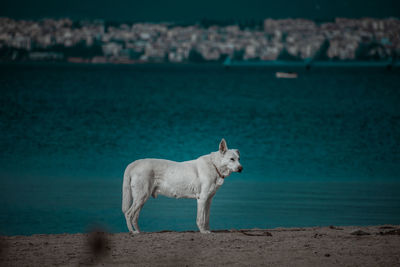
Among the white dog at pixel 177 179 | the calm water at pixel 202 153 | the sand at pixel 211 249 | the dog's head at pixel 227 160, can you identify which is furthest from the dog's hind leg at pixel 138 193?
the calm water at pixel 202 153

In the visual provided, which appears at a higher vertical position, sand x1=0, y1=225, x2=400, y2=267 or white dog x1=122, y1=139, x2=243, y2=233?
white dog x1=122, y1=139, x2=243, y2=233

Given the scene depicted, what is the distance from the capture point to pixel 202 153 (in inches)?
1101

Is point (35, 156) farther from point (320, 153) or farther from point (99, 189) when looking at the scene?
point (320, 153)

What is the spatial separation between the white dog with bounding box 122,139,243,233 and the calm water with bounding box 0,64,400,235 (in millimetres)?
2431

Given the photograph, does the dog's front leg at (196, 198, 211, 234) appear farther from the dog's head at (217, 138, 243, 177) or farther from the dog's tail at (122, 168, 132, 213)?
the dog's tail at (122, 168, 132, 213)

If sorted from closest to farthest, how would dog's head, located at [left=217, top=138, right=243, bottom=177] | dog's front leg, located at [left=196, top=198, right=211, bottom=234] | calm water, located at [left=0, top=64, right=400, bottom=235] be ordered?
1. dog's head, located at [left=217, top=138, right=243, bottom=177]
2. dog's front leg, located at [left=196, top=198, right=211, bottom=234]
3. calm water, located at [left=0, top=64, right=400, bottom=235]

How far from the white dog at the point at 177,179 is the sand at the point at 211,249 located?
0.57m

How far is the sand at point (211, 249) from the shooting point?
324 inches


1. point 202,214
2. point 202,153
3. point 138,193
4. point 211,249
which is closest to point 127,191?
point 138,193

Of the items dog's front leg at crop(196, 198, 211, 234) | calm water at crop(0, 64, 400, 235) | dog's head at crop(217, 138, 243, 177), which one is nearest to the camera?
dog's head at crop(217, 138, 243, 177)

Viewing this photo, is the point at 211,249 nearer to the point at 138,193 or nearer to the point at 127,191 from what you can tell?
the point at 138,193

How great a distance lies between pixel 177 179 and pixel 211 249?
5.00 ft

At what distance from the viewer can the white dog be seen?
10.0m

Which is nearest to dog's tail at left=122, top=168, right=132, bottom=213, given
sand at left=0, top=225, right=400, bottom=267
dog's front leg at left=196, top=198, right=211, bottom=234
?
sand at left=0, top=225, right=400, bottom=267
